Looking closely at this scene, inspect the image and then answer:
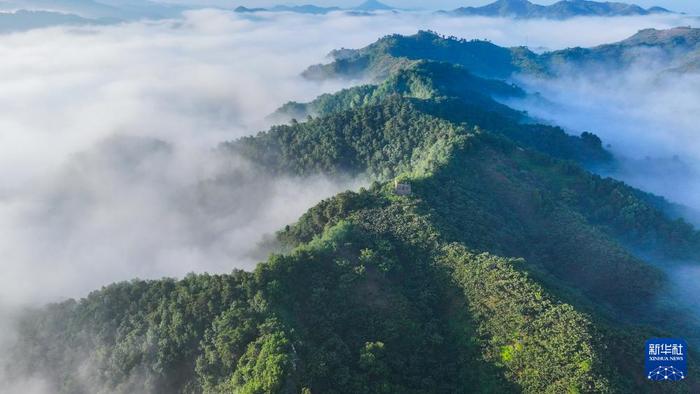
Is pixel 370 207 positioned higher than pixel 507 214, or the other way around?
pixel 370 207

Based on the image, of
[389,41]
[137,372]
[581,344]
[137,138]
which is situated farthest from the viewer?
[389,41]

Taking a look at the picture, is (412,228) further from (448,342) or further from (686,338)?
(686,338)

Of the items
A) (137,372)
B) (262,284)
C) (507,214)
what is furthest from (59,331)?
(507,214)

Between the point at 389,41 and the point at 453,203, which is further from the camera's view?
the point at 389,41

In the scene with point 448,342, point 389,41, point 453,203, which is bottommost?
point 448,342

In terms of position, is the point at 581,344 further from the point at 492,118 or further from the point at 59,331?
the point at 492,118

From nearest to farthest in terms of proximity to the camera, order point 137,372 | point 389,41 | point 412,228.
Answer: point 137,372 → point 412,228 → point 389,41
